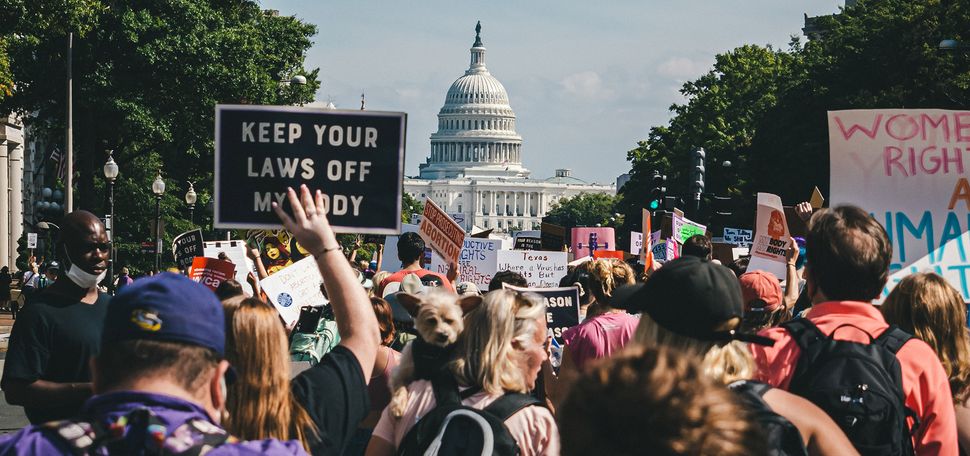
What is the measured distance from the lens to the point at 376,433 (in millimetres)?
4215

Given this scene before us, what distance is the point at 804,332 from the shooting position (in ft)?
12.3

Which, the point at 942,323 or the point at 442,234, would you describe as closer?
the point at 942,323

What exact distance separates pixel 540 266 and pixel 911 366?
10315 millimetres

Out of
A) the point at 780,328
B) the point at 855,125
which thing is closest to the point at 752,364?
the point at 780,328

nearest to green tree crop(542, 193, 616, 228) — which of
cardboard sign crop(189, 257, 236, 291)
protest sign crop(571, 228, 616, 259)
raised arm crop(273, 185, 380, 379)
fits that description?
protest sign crop(571, 228, 616, 259)

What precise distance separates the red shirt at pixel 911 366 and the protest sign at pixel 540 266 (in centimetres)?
1009

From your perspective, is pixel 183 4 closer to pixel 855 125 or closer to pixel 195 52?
pixel 195 52

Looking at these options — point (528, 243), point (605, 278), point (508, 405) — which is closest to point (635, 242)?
point (528, 243)

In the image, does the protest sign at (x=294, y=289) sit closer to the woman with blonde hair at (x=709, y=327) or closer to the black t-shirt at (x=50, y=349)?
the black t-shirt at (x=50, y=349)

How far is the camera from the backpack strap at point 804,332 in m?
3.70

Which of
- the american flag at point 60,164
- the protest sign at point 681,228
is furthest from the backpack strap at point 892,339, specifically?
the american flag at point 60,164

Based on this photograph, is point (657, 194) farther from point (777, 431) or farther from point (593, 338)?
point (777, 431)

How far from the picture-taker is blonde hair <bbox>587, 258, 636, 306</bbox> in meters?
6.40

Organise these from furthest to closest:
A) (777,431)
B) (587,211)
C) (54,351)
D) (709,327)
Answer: (587,211)
(54,351)
(709,327)
(777,431)
